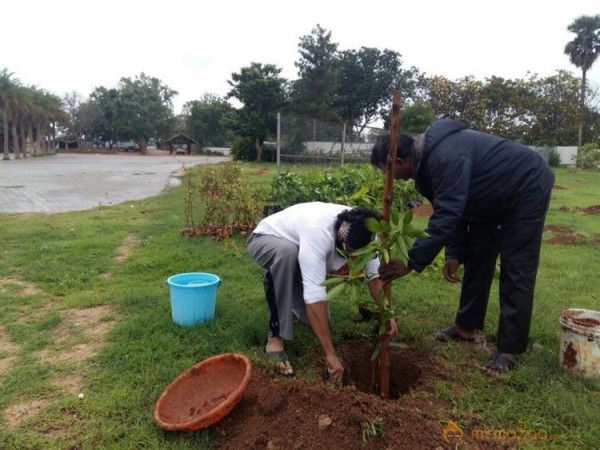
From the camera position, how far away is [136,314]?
379cm

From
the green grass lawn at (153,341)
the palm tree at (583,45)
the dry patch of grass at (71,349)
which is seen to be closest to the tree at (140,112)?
the palm tree at (583,45)

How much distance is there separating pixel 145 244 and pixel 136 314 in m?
2.82

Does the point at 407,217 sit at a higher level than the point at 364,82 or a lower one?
lower

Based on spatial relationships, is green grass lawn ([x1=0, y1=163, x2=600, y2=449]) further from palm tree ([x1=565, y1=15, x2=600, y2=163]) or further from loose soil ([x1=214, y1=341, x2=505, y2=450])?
palm tree ([x1=565, y1=15, x2=600, y2=163])

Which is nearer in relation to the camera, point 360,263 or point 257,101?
point 360,263

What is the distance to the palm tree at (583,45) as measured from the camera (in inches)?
1321

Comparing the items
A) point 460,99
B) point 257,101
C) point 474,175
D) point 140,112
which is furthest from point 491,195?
point 140,112

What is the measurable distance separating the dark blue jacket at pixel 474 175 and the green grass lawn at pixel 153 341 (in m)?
0.93

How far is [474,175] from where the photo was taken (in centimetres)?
277

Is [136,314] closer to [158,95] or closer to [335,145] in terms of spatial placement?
[335,145]

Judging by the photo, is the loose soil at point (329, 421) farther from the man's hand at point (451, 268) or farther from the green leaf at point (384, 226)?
the man's hand at point (451, 268)

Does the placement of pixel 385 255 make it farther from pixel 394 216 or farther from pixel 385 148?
pixel 385 148

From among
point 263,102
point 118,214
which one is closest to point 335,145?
point 118,214

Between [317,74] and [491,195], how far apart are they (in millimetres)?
32635
